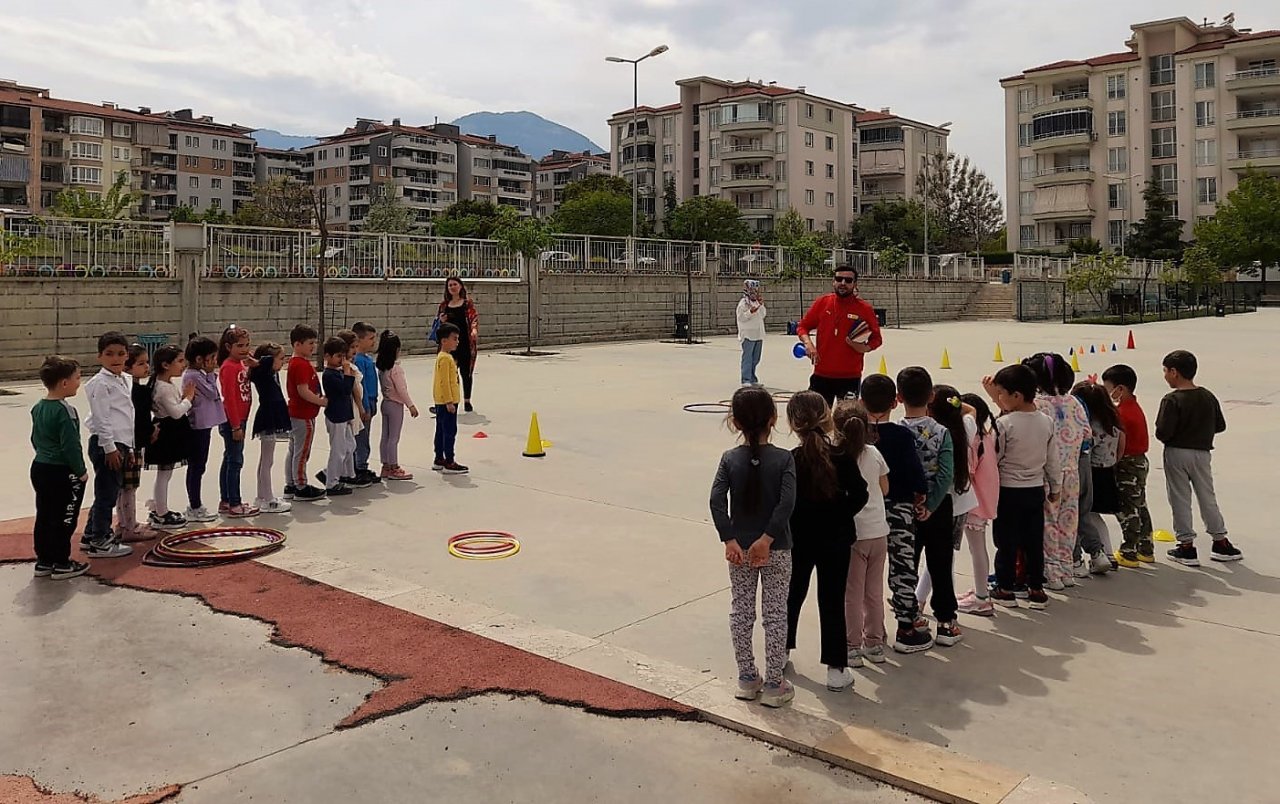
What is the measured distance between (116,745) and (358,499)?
4.32 meters

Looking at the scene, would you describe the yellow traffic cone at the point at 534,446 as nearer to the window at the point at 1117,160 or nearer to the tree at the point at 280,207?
the tree at the point at 280,207

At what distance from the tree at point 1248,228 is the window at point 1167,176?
34.6ft

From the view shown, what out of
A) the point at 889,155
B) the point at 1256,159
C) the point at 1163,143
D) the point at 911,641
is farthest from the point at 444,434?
the point at 889,155

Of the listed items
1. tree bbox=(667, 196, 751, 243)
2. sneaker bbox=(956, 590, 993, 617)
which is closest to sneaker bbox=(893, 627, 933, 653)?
sneaker bbox=(956, 590, 993, 617)

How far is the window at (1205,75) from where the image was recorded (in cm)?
7031

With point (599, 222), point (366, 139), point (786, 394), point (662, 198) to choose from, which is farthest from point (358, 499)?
point (366, 139)

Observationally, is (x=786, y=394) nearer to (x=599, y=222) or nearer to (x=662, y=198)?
(x=599, y=222)

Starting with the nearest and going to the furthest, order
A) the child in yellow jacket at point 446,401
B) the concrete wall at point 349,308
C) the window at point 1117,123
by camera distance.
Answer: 1. the child in yellow jacket at point 446,401
2. the concrete wall at point 349,308
3. the window at point 1117,123

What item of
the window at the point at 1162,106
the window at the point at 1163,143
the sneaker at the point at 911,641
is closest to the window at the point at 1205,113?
the window at the point at 1162,106

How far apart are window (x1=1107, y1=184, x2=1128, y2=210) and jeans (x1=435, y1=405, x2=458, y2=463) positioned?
78884mm

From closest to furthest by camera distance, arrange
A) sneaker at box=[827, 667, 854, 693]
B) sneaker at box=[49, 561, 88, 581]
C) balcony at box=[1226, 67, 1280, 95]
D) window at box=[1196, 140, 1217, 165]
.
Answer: sneaker at box=[827, 667, 854, 693] → sneaker at box=[49, 561, 88, 581] → balcony at box=[1226, 67, 1280, 95] → window at box=[1196, 140, 1217, 165]

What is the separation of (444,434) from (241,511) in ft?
7.02

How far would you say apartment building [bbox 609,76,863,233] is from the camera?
282ft

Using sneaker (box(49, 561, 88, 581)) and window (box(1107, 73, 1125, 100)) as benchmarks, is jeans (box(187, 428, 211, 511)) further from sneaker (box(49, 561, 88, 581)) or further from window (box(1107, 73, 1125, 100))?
window (box(1107, 73, 1125, 100))
